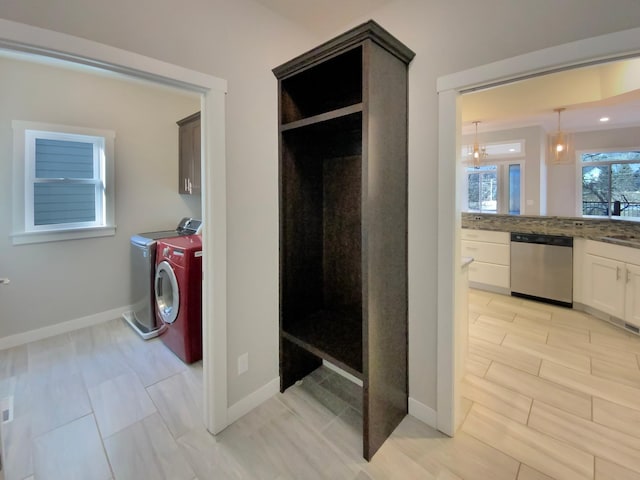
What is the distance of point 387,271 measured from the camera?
1.61 m

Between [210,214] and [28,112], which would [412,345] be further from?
[28,112]

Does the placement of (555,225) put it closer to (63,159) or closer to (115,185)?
(115,185)

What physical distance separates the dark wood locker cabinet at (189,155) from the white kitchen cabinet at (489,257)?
12.9ft

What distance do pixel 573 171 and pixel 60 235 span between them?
894 cm

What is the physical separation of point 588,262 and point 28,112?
6181mm

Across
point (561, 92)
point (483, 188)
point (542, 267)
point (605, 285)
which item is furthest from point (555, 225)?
point (483, 188)

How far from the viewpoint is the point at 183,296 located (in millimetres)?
2395

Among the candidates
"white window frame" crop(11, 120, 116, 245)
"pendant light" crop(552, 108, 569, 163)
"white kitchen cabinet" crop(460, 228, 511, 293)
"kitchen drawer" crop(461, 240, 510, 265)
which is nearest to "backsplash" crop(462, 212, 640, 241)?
"white kitchen cabinet" crop(460, 228, 511, 293)

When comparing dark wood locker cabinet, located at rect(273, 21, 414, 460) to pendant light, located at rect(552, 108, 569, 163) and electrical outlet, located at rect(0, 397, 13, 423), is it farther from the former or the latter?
pendant light, located at rect(552, 108, 569, 163)

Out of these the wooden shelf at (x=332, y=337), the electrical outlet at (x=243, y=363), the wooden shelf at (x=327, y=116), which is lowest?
the electrical outlet at (x=243, y=363)

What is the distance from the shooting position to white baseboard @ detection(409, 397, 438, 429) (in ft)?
5.70

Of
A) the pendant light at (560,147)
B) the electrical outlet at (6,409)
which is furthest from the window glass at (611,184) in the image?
the electrical outlet at (6,409)

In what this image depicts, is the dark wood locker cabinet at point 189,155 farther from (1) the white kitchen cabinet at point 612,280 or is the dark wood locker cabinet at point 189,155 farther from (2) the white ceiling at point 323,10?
(1) the white kitchen cabinet at point 612,280

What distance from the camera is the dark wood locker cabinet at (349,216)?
4.86 ft
